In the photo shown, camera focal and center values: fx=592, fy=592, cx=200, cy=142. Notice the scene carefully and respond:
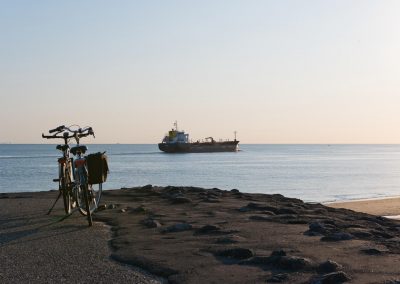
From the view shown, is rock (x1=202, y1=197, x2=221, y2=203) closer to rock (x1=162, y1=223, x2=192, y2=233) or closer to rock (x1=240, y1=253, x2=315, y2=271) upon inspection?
rock (x1=162, y1=223, x2=192, y2=233)

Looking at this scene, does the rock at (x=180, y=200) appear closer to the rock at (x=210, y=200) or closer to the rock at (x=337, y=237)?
the rock at (x=210, y=200)

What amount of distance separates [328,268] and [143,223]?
4.20 meters

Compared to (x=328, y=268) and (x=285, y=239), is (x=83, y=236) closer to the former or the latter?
(x=285, y=239)

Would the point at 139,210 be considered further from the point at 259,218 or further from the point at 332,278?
the point at 332,278

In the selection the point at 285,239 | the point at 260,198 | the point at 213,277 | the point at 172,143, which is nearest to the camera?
the point at 213,277

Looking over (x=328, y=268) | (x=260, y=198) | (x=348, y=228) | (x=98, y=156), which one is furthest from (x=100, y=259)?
(x=260, y=198)

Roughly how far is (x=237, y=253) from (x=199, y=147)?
117946mm

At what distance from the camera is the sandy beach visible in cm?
578

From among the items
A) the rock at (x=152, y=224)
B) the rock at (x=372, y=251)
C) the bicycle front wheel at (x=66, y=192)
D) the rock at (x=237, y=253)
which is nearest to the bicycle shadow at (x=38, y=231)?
the bicycle front wheel at (x=66, y=192)

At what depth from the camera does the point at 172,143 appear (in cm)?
11975

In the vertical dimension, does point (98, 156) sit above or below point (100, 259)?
above

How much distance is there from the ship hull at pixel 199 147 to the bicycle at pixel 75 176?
108569 millimetres

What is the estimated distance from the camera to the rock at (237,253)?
21.3 ft

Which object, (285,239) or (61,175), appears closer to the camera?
(285,239)
